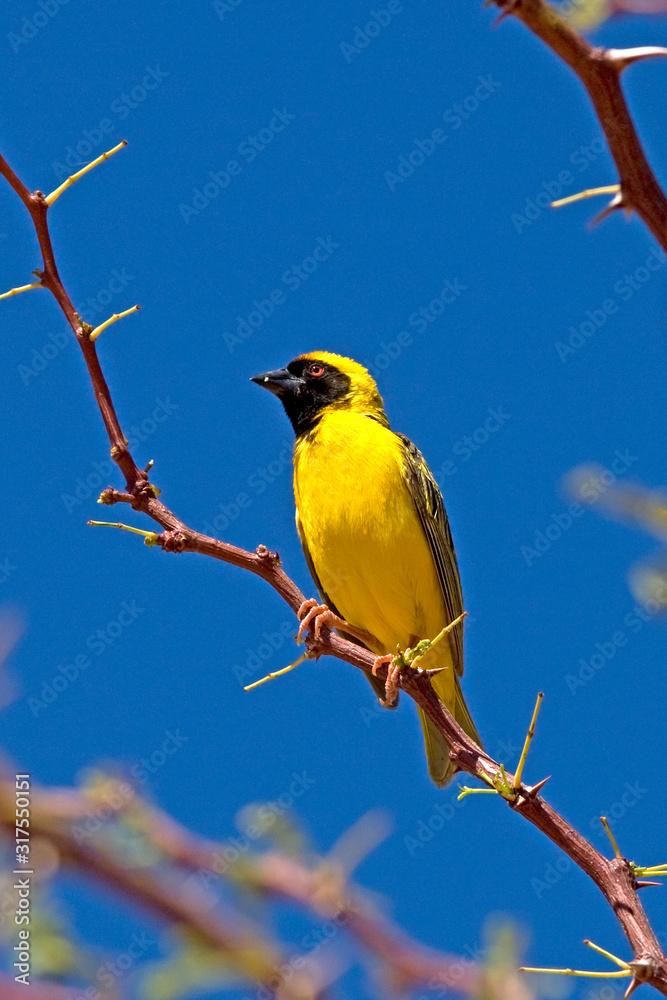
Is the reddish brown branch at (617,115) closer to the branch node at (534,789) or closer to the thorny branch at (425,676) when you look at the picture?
the thorny branch at (425,676)

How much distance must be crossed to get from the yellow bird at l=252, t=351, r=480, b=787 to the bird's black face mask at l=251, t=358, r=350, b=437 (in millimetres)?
357

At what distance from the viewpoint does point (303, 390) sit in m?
6.79

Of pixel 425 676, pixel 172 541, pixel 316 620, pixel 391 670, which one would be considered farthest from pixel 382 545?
pixel 172 541

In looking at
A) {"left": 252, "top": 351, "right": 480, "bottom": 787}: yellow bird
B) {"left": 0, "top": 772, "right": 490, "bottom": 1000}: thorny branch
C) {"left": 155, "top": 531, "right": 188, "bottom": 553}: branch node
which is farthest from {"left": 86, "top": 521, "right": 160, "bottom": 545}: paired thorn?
{"left": 252, "top": 351, "right": 480, "bottom": 787}: yellow bird

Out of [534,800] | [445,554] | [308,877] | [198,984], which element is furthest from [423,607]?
[198,984]

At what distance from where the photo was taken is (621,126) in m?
1.48

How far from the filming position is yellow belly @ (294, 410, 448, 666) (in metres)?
5.73

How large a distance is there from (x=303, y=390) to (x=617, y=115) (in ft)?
17.5

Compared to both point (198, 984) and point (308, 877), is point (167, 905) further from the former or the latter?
point (308, 877)

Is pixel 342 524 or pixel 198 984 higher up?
pixel 342 524

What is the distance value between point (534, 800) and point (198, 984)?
168 centimetres

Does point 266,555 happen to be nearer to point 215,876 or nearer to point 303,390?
point 215,876

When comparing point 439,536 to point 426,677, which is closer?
point 426,677

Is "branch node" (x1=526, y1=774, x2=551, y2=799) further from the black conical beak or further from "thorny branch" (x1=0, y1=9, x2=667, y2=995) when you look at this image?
the black conical beak
